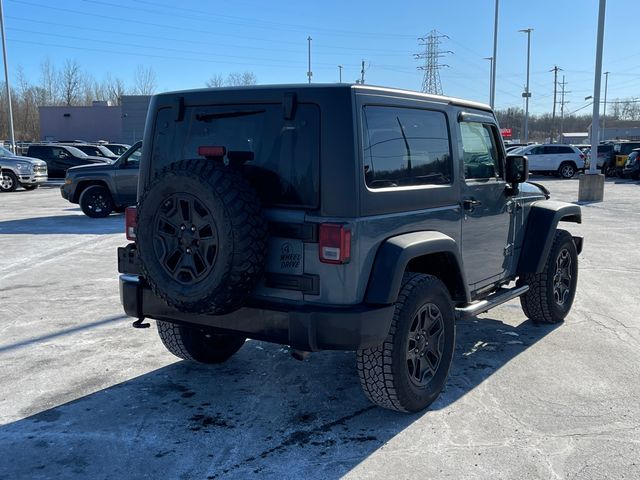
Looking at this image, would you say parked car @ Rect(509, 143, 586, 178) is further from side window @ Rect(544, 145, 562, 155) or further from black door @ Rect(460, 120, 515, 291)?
black door @ Rect(460, 120, 515, 291)

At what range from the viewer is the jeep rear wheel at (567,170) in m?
30.5

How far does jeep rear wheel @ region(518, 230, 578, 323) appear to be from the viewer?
577 centimetres

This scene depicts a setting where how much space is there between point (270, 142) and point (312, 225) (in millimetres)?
598

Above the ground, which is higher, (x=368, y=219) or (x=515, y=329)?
(x=368, y=219)

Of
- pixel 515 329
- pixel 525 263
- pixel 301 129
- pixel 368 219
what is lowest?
pixel 515 329

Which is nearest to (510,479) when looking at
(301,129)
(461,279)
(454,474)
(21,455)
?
(454,474)

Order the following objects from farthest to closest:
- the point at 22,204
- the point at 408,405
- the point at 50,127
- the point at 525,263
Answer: the point at 50,127 < the point at 22,204 < the point at 525,263 < the point at 408,405

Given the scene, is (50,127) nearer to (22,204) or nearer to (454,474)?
(22,204)

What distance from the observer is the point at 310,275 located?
349 cm

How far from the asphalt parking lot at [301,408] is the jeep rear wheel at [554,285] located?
17 cm

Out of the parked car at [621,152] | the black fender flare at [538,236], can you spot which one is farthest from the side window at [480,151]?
the parked car at [621,152]

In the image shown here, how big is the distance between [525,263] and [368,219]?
266 cm

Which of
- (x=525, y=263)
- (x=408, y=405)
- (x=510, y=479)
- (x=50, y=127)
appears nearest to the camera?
(x=510, y=479)

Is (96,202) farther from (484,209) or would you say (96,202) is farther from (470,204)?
(470,204)
